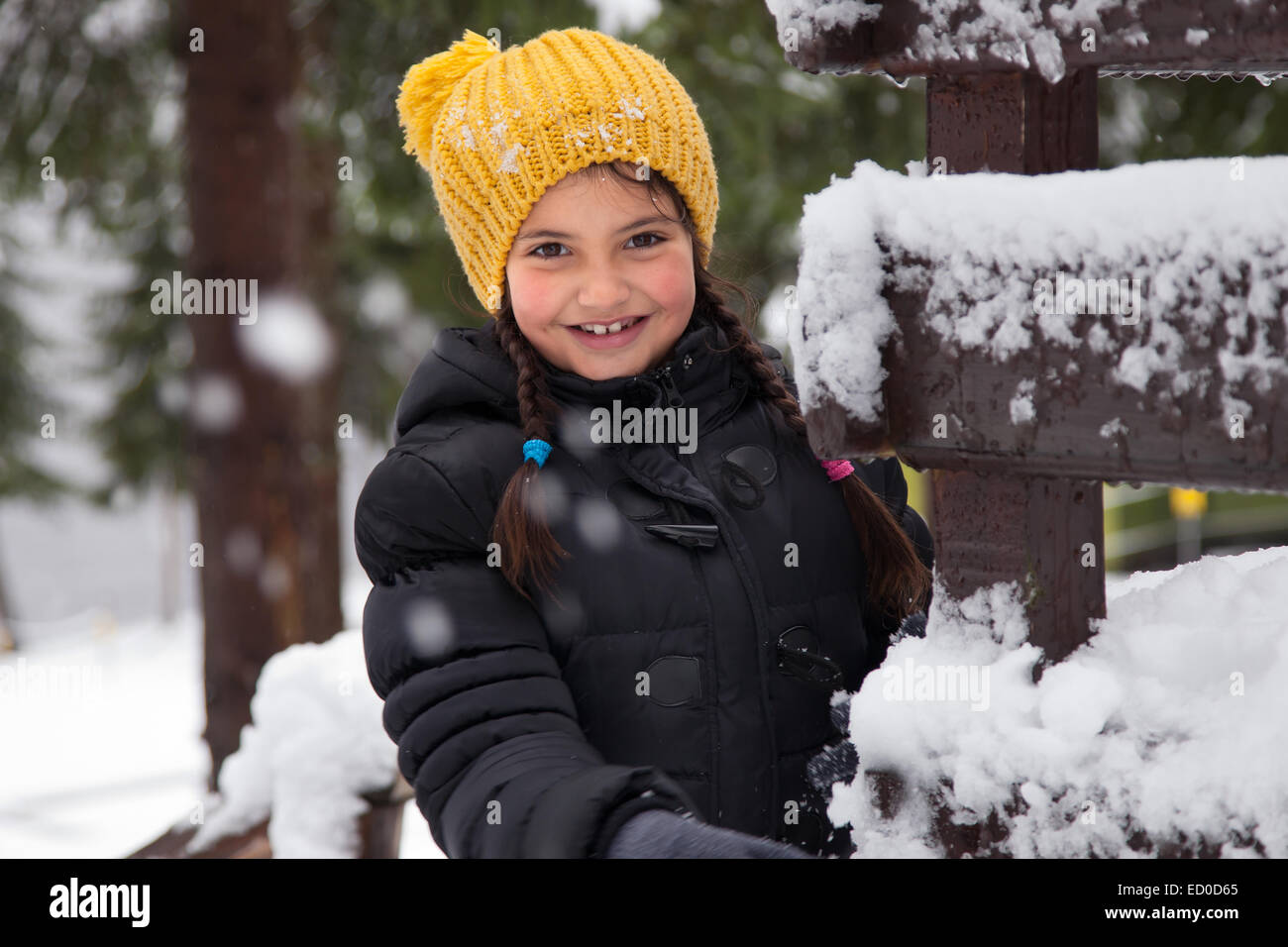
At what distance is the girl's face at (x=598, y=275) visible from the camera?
78.0 inches

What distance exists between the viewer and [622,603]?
1843 millimetres

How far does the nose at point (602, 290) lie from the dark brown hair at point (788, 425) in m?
0.14

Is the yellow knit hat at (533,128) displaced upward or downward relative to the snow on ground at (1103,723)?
upward

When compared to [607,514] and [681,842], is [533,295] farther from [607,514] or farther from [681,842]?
[681,842]

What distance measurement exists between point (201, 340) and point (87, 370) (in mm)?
11686

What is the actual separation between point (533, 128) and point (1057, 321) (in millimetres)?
1016

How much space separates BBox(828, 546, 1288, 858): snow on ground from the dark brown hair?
0.46 metres

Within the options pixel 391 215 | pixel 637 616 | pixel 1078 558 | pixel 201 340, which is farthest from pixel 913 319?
pixel 391 215

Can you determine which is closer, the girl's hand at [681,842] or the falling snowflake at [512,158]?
the girl's hand at [681,842]

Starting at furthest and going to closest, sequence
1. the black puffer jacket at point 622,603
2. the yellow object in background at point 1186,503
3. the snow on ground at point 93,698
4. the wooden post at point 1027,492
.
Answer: the yellow object in background at point 1186,503, the snow on ground at point 93,698, the black puffer jacket at point 622,603, the wooden post at point 1027,492

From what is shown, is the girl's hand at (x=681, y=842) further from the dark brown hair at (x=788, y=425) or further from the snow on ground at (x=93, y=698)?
the snow on ground at (x=93, y=698)

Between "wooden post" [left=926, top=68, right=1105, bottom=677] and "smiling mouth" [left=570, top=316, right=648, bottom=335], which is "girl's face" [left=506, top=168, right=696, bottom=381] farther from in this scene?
"wooden post" [left=926, top=68, right=1105, bottom=677]

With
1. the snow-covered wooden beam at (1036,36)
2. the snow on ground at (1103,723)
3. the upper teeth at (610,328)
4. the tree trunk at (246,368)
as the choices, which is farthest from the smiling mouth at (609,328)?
the tree trunk at (246,368)

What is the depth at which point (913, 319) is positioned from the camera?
4.59 feet
